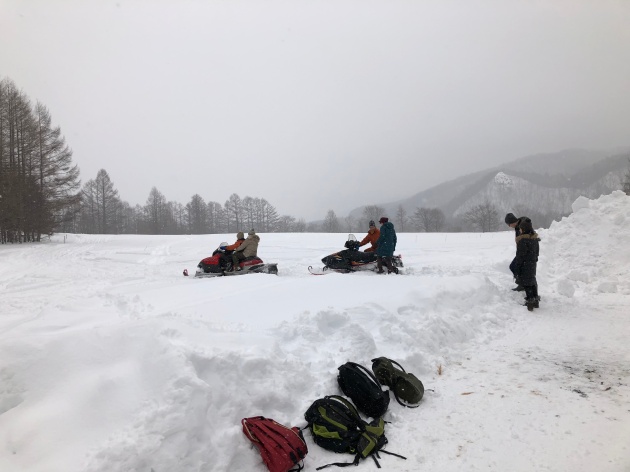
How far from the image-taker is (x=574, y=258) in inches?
405

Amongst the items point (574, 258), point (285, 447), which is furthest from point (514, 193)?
point (285, 447)

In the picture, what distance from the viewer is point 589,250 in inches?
400

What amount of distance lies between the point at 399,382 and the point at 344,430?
3.39ft

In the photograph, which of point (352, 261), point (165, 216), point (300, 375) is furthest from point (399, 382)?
point (165, 216)

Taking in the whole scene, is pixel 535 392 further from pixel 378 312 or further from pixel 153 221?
pixel 153 221

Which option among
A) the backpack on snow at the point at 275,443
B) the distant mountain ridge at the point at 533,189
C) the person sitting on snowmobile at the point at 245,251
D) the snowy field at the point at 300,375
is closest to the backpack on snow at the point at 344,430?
the snowy field at the point at 300,375

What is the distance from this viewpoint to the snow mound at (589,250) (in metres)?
8.66

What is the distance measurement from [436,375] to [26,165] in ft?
104

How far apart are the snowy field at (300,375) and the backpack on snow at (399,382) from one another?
5.4 inches

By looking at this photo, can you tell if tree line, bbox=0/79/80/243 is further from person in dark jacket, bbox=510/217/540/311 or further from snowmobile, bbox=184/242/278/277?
person in dark jacket, bbox=510/217/540/311

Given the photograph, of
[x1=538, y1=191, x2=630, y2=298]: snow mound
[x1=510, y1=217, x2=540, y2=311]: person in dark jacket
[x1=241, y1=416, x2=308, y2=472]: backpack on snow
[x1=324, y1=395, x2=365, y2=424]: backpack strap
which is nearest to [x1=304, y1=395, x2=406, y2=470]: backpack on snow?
[x1=324, y1=395, x2=365, y2=424]: backpack strap

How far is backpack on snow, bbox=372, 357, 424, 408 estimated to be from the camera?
3.79 meters

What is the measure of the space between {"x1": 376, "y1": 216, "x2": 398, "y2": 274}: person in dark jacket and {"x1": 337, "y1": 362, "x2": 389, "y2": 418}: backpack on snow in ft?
24.6

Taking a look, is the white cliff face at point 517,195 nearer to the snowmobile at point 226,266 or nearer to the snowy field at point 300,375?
the snowmobile at point 226,266
